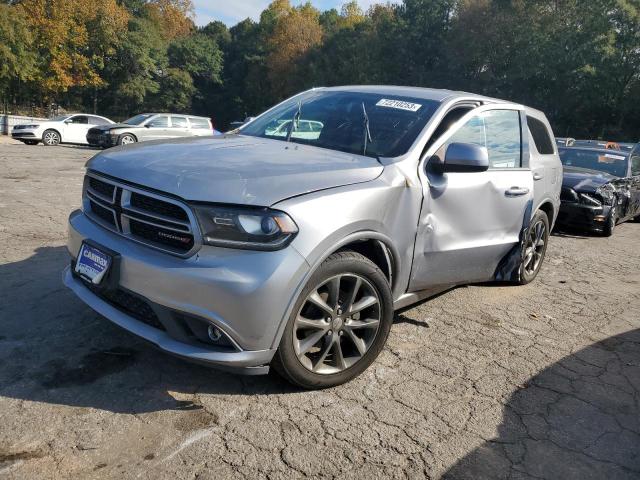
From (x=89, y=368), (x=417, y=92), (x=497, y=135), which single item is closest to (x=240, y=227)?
Answer: (x=89, y=368)

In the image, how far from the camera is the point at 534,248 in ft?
17.0

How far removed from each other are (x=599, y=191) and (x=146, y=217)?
7.51 m

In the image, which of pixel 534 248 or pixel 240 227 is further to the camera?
pixel 534 248

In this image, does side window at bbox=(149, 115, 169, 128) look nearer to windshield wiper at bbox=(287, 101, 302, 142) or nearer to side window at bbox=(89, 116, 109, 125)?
side window at bbox=(89, 116, 109, 125)

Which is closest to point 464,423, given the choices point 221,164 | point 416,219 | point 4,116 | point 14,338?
point 416,219

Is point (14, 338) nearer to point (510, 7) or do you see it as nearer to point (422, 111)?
point (422, 111)

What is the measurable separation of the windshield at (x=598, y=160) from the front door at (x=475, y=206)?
572 centimetres

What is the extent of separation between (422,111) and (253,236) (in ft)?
5.81

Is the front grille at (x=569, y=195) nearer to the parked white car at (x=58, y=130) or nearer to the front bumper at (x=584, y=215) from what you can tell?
the front bumper at (x=584, y=215)

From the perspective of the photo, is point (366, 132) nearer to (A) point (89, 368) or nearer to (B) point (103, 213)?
(B) point (103, 213)

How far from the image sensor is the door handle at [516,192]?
13.7ft

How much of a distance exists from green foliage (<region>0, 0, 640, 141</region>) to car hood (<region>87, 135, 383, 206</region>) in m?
31.8

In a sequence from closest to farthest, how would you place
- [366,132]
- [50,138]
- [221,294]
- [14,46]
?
1. [221,294]
2. [366,132]
3. [50,138]
4. [14,46]

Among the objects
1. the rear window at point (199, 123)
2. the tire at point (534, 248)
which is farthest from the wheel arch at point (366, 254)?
the rear window at point (199, 123)
